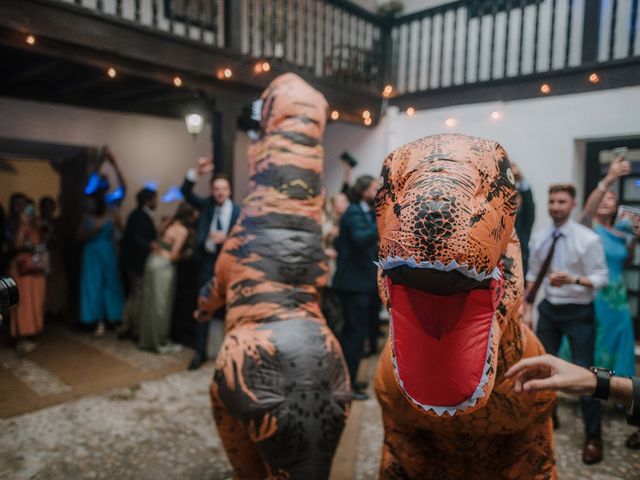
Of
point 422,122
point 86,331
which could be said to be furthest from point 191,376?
point 422,122

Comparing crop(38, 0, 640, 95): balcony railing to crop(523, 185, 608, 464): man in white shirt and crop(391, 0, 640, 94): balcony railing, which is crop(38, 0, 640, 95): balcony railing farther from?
crop(523, 185, 608, 464): man in white shirt

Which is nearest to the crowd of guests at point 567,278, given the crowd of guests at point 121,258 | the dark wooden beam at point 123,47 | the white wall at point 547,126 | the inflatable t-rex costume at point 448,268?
the white wall at point 547,126

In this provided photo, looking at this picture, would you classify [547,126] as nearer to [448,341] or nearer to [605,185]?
[605,185]

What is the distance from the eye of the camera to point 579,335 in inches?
120

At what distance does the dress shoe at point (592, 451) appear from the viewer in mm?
2930

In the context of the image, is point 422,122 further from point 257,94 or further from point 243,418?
point 243,418

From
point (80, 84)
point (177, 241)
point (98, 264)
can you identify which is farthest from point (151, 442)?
point (80, 84)

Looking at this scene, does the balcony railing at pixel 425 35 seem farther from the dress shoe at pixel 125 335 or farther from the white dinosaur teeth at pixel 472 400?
the white dinosaur teeth at pixel 472 400

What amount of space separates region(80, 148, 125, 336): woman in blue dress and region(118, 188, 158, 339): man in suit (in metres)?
0.28

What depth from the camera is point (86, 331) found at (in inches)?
229

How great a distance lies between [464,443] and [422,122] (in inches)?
216

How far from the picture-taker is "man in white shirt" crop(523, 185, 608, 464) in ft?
9.87

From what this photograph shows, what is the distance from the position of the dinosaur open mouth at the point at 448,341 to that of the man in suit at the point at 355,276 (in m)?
2.90

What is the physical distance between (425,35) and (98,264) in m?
5.59
